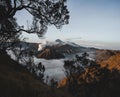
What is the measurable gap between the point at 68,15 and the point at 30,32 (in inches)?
173

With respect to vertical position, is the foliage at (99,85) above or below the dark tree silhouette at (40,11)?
below

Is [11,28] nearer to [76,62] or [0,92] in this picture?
[0,92]

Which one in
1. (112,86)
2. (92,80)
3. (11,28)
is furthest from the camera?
(92,80)

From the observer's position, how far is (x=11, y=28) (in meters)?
27.5

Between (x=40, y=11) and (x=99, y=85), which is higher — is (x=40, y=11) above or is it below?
above

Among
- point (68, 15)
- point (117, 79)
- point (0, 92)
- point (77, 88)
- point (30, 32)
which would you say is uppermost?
point (68, 15)

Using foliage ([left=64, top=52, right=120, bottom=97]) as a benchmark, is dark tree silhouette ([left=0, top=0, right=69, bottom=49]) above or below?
above

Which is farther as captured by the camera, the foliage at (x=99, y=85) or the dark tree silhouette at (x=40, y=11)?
the foliage at (x=99, y=85)

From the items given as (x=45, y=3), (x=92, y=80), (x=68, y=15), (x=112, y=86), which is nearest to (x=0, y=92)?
(x=45, y=3)

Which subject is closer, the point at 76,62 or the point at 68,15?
the point at 68,15

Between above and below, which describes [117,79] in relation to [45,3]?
below

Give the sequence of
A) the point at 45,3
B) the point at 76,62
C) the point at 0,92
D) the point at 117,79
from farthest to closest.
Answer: the point at 76,62 → the point at 117,79 → the point at 45,3 → the point at 0,92

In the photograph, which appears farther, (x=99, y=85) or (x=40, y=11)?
(x=99, y=85)

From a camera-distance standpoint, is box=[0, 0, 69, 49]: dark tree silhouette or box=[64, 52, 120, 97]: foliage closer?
box=[0, 0, 69, 49]: dark tree silhouette
